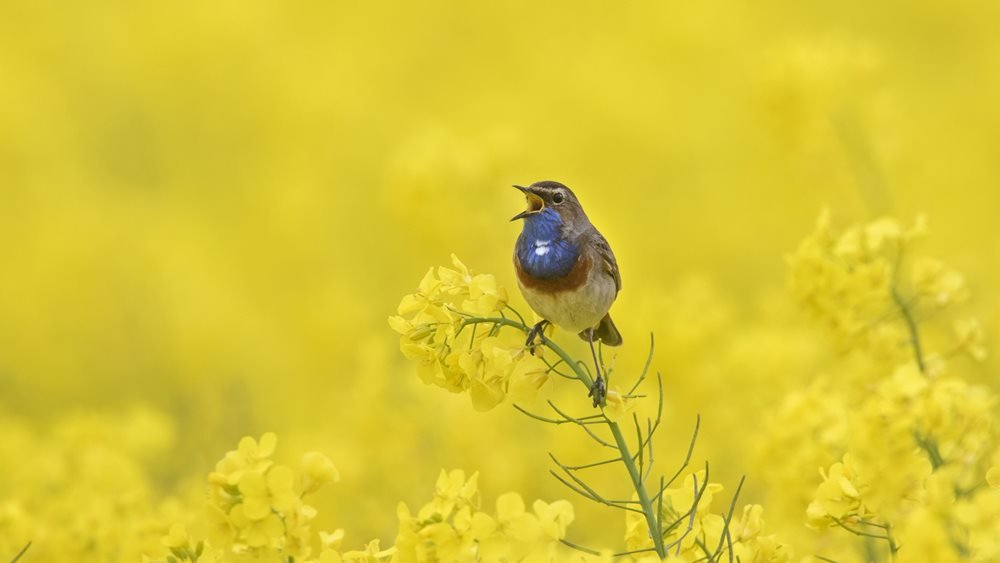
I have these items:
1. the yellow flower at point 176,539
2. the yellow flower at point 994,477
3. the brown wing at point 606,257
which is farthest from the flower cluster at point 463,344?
the yellow flower at point 994,477

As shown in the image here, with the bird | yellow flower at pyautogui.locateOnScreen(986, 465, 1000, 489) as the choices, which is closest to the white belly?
the bird

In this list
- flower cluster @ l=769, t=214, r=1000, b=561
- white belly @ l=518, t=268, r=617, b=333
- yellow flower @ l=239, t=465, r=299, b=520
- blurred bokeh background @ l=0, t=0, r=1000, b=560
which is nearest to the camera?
flower cluster @ l=769, t=214, r=1000, b=561

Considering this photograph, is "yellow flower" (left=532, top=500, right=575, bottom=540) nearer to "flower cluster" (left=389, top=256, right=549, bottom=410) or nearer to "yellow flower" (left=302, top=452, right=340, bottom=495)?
"flower cluster" (left=389, top=256, right=549, bottom=410)

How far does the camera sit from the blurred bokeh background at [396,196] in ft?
13.6

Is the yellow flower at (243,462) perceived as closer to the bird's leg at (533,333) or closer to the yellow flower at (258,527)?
the yellow flower at (258,527)

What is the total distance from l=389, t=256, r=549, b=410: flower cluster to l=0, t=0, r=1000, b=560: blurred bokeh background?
1251 millimetres

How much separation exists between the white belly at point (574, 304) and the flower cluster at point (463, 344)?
320mm

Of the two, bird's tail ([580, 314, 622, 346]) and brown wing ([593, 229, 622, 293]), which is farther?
bird's tail ([580, 314, 622, 346])

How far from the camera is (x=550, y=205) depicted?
2264 mm

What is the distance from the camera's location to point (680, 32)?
9523 millimetres

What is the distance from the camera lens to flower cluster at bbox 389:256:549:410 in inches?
70.1

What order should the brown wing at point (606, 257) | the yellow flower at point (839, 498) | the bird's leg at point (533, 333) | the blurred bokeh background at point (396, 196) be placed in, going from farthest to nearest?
the blurred bokeh background at point (396, 196) < the brown wing at point (606, 257) < the bird's leg at point (533, 333) < the yellow flower at point (839, 498)

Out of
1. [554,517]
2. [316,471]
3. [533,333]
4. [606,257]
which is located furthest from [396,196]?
[554,517]

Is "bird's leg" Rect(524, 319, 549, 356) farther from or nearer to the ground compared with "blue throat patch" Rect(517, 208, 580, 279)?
nearer to the ground
